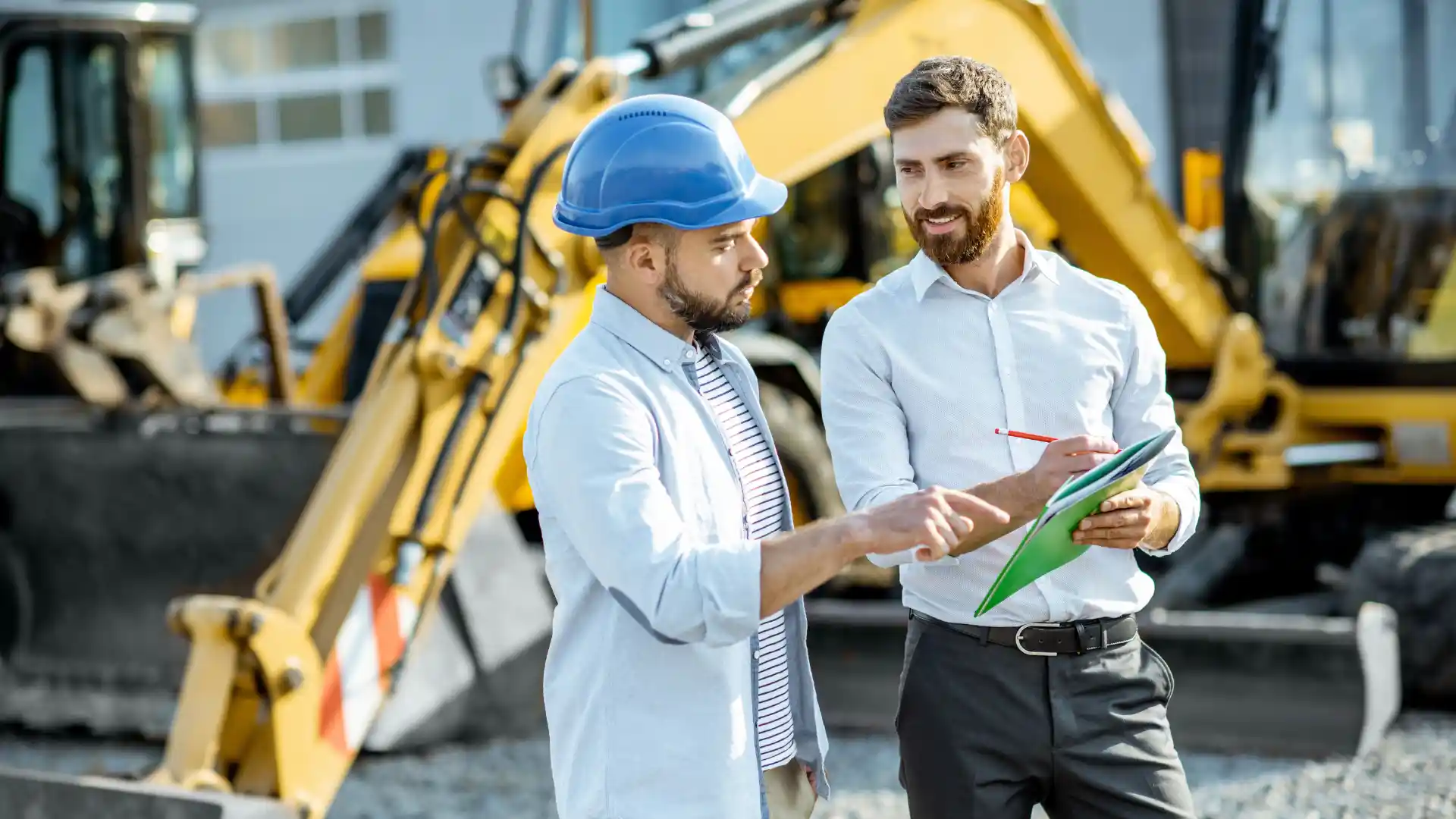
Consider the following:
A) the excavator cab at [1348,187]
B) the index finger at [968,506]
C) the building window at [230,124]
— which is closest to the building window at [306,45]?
the building window at [230,124]

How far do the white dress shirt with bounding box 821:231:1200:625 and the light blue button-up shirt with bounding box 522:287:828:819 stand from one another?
350mm

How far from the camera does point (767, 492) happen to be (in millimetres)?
2277

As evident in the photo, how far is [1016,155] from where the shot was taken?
2.54 meters

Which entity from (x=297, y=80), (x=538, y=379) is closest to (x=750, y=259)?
(x=538, y=379)

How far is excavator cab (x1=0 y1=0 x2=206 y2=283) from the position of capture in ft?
36.4

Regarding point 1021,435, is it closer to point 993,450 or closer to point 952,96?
point 993,450

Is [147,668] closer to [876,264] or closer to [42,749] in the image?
[42,749]

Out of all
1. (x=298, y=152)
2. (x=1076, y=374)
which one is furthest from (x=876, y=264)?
(x=298, y=152)

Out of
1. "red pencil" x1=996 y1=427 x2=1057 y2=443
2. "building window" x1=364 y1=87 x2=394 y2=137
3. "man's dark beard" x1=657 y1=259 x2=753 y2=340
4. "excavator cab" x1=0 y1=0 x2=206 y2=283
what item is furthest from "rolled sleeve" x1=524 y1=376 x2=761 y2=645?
"building window" x1=364 y1=87 x2=394 y2=137

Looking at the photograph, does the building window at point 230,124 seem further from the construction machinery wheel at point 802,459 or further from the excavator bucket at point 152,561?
the construction machinery wheel at point 802,459

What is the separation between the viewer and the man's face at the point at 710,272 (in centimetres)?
214

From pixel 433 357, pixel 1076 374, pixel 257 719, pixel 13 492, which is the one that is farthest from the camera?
pixel 13 492

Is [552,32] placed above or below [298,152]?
above

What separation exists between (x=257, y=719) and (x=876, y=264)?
4047mm
